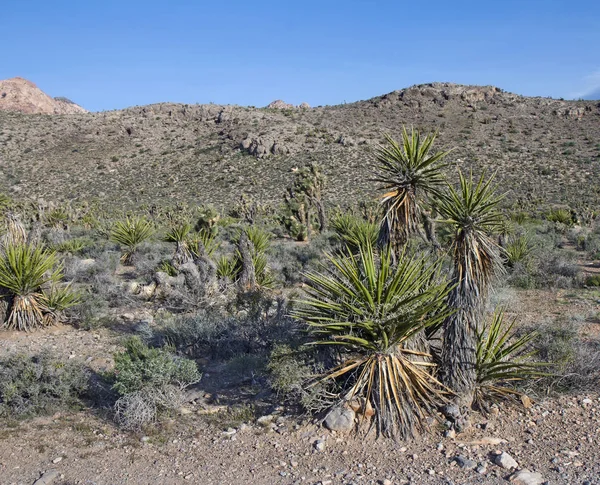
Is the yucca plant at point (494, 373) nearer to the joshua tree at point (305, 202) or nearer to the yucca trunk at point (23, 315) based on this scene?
the yucca trunk at point (23, 315)

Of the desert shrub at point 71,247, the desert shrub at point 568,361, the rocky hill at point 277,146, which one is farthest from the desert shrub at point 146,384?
the rocky hill at point 277,146

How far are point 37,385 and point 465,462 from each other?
16.1ft

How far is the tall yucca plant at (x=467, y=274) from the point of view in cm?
559

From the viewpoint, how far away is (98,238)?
20844 millimetres

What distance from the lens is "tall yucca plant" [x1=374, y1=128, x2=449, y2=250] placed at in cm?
622

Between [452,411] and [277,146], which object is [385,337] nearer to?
[452,411]

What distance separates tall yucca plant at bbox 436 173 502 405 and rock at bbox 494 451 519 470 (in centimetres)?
87

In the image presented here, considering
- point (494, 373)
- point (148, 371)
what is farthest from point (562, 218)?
point (148, 371)

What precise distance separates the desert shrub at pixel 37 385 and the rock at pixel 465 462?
4.46 metres

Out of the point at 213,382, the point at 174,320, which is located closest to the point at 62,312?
the point at 174,320

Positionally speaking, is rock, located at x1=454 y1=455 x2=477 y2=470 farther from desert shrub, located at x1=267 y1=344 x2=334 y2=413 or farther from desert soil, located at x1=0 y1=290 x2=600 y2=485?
desert shrub, located at x1=267 y1=344 x2=334 y2=413

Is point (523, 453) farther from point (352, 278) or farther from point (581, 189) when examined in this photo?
point (581, 189)

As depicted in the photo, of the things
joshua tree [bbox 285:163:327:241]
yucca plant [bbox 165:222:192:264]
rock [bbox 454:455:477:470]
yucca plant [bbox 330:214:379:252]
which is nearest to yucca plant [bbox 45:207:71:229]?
joshua tree [bbox 285:163:327:241]

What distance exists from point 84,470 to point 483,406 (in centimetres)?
411
